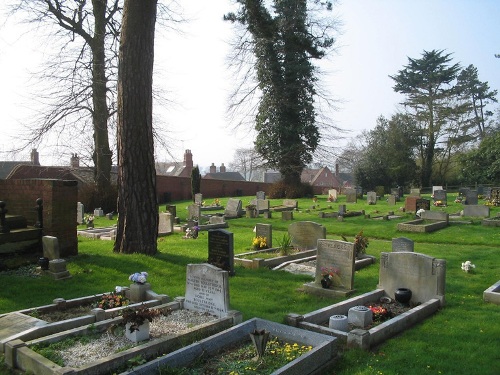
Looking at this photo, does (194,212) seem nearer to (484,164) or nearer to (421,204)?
(421,204)

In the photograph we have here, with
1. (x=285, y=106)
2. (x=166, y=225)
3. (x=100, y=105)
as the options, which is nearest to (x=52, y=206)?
(x=166, y=225)

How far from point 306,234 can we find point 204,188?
33.4 metres

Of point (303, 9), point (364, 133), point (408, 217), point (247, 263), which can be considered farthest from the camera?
point (364, 133)

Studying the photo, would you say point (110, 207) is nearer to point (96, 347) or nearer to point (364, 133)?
point (96, 347)

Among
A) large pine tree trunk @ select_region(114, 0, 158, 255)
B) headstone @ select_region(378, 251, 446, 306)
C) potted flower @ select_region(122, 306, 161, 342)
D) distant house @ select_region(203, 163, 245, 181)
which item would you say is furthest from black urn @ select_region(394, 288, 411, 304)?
distant house @ select_region(203, 163, 245, 181)

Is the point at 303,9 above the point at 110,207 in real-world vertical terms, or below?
above

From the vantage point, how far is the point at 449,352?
604 cm

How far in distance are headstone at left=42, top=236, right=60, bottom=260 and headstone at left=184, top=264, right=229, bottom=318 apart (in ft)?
15.4

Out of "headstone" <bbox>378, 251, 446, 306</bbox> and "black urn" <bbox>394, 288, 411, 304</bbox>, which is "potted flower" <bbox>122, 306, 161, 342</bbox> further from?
"headstone" <bbox>378, 251, 446, 306</bbox>

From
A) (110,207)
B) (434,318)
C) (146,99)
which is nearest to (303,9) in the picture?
(110,207)

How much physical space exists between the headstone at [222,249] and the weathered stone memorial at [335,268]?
223 centimetres

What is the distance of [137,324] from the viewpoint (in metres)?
6.16

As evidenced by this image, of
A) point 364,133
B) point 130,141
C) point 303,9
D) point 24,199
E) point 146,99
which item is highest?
point 303,9

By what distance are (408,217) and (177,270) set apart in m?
14.7
